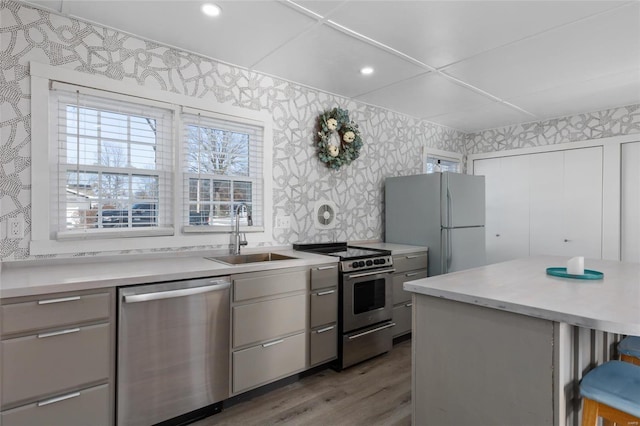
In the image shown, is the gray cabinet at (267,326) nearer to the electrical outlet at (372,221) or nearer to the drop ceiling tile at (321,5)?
the electrical outlet at (372,221)

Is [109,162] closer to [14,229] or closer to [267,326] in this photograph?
[14,229]

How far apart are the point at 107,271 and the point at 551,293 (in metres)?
2.36

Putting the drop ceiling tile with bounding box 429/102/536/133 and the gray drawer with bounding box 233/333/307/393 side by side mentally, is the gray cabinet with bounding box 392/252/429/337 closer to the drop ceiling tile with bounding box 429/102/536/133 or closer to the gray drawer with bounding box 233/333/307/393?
the gray drawer with bounding box 233/333/307/393

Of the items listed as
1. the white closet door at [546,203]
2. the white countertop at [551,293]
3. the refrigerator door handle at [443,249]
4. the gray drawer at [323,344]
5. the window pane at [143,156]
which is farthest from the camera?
the white closet door at [546,203]

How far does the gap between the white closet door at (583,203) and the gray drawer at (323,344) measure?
352cm

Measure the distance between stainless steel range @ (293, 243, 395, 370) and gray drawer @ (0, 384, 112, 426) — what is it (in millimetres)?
1680

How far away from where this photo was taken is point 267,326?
240 cm

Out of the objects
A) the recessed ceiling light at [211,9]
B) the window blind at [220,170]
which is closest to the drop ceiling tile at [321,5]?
the recessed ceiling light at [211,9]

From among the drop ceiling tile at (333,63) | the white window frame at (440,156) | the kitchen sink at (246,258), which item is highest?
the drop ceiling tile at (333,63)

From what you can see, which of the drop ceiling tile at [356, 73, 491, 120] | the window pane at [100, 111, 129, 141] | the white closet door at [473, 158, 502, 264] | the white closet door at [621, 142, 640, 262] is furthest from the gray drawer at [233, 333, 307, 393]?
the white closet door at [621, 142, 640, 262]

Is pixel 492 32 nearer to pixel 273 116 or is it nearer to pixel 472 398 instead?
pixel 273 116

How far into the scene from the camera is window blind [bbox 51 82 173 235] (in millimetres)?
2182

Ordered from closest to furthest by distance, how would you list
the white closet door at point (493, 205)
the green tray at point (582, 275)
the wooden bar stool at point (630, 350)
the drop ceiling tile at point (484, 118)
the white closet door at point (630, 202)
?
the wooden bar stool at point (630, 350)
the green tray at point (582, 275)
the white closet door at point (630, 202)
the drop ceiling tile at point (484, 118)
the white closet door at point (493, 205)

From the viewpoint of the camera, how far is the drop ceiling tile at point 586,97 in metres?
3.23
